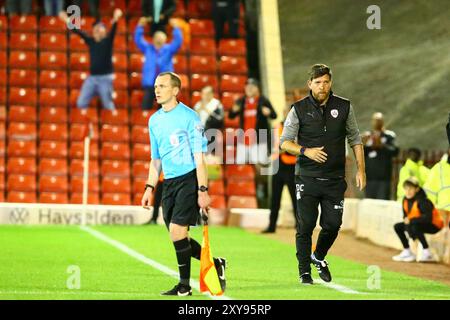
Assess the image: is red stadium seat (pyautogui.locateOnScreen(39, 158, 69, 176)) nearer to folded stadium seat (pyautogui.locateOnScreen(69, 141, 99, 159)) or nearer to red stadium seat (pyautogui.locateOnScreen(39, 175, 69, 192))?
red stadium seat (pyautogui.locateOnScreen(39, 175, 69, 192))

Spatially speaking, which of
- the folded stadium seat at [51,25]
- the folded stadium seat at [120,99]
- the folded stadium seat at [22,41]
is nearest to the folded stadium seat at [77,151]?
the folded stadium seat at [120,99]

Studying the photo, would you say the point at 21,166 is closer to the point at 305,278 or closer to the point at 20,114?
the point at 20,114

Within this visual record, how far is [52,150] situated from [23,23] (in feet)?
13.2

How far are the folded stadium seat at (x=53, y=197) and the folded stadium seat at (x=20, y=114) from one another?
2.04 meters

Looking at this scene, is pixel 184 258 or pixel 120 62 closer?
pixel 184 258

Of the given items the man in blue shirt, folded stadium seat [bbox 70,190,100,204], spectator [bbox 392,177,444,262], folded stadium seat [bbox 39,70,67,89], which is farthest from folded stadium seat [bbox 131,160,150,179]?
the man in blue shirt

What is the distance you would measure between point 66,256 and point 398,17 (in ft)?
65.8

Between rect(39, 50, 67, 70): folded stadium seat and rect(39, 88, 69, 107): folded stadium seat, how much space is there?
809 mm

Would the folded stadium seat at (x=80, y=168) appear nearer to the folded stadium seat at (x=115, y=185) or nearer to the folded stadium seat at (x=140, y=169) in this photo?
the folded stadium seat at (x=115, y=185)

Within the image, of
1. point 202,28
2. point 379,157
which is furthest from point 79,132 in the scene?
point 379,157

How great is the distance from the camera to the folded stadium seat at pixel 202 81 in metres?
27.6

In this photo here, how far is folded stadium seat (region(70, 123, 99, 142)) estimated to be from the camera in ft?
85.4

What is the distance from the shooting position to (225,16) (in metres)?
29.0
